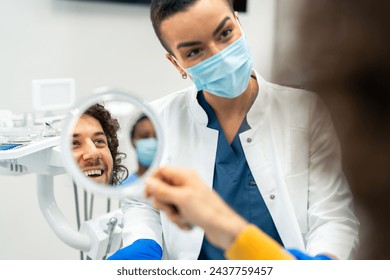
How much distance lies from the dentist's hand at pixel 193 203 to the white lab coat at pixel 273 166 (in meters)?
0.29

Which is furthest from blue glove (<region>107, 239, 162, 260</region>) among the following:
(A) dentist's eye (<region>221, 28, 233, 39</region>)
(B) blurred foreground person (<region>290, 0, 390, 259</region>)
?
(B) blurred foreground person (<region>290, 0, 390, 259</region>)

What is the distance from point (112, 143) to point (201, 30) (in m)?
0.29

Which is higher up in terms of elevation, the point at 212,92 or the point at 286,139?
the point at 212,92

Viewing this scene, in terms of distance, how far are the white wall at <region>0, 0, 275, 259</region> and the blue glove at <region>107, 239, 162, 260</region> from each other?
33 centimetres

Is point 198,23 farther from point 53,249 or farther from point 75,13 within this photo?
point 53,249

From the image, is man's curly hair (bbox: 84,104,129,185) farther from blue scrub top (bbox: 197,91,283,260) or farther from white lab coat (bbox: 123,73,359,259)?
blue scrub top (bbox: 197,91,283,260)

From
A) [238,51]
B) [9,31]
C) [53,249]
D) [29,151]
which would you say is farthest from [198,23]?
[53,249]

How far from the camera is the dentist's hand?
0.57m

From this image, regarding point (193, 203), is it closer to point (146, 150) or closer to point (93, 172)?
point (146, 150)

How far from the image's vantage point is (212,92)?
0.94 metres

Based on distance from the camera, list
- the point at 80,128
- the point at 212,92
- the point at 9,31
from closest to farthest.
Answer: the point at 80,128, the point at 212,92, the point at 9,31

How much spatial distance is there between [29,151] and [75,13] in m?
0.43

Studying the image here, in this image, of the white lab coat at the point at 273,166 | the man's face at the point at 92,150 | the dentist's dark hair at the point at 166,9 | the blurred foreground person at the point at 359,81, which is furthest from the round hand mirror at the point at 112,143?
the blurred foreground person at the point at 359,81

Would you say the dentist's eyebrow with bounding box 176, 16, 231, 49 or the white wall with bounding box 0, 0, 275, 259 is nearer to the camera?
the dentist's eyebrow with bounding box 176, 16, 231, 49
